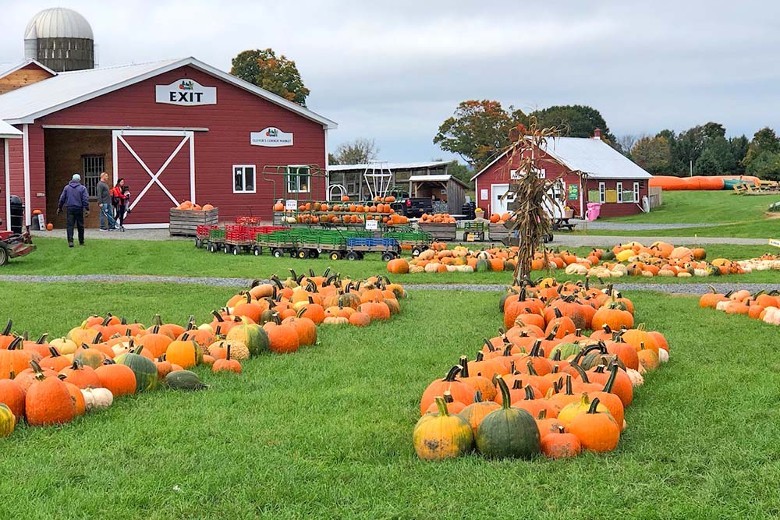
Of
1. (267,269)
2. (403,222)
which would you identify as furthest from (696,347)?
(403,222)

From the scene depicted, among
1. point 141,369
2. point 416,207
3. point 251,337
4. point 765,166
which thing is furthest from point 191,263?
point 765,166

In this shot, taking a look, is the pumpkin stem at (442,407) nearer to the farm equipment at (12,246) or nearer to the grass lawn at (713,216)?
the farm equipment at (12,246)

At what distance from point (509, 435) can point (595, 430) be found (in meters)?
0.60

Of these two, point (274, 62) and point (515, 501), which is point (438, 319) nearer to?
point (515, 501)

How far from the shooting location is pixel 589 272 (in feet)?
63.3

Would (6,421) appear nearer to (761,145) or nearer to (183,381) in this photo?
(183,381)

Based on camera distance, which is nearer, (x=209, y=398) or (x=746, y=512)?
(x=746, y=512)

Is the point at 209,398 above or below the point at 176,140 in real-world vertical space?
below

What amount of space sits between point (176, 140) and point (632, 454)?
1268 inches

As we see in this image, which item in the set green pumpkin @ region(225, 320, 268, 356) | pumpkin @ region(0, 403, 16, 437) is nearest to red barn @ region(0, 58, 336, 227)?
green pumpkin @ region(225, 320, 268, 356)

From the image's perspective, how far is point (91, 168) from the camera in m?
37.7

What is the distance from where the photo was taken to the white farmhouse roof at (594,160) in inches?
2174

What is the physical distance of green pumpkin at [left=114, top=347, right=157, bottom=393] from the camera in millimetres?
8531

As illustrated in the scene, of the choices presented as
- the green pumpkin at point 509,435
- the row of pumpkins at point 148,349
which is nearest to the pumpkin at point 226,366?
the row of pumpkins at point 148,349
